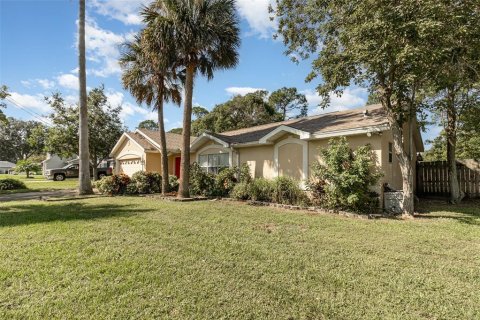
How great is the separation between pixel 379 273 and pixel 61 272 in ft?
16.3

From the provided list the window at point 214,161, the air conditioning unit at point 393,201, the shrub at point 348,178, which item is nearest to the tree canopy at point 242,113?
the window at point 214,161

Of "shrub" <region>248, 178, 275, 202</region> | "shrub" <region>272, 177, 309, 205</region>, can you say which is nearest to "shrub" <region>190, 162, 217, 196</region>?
"shrub" <region>248, 178, 275, 202</region>

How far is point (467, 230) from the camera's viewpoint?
269 inches

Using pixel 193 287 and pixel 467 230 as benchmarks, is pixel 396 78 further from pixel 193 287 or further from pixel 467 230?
pixel 193 287

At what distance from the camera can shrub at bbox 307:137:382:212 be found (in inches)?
345

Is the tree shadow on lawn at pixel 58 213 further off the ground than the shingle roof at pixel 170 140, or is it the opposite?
the shingle roof at pixel 170 140

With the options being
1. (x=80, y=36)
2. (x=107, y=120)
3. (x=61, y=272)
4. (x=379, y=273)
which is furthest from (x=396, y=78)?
(x=107, y=120)

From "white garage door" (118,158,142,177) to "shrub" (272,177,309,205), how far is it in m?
13.2

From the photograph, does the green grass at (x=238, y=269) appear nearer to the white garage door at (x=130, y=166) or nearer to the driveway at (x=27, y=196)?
the driveway at (x=27, y=196)

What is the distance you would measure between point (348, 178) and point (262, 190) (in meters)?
3.70

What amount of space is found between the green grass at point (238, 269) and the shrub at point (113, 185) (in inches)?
272

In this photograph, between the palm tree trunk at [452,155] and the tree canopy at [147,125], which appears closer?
the palm tree trunk at [452,155]

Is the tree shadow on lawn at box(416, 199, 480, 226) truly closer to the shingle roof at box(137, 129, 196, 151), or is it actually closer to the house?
the house

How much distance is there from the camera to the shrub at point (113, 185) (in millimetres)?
14586
